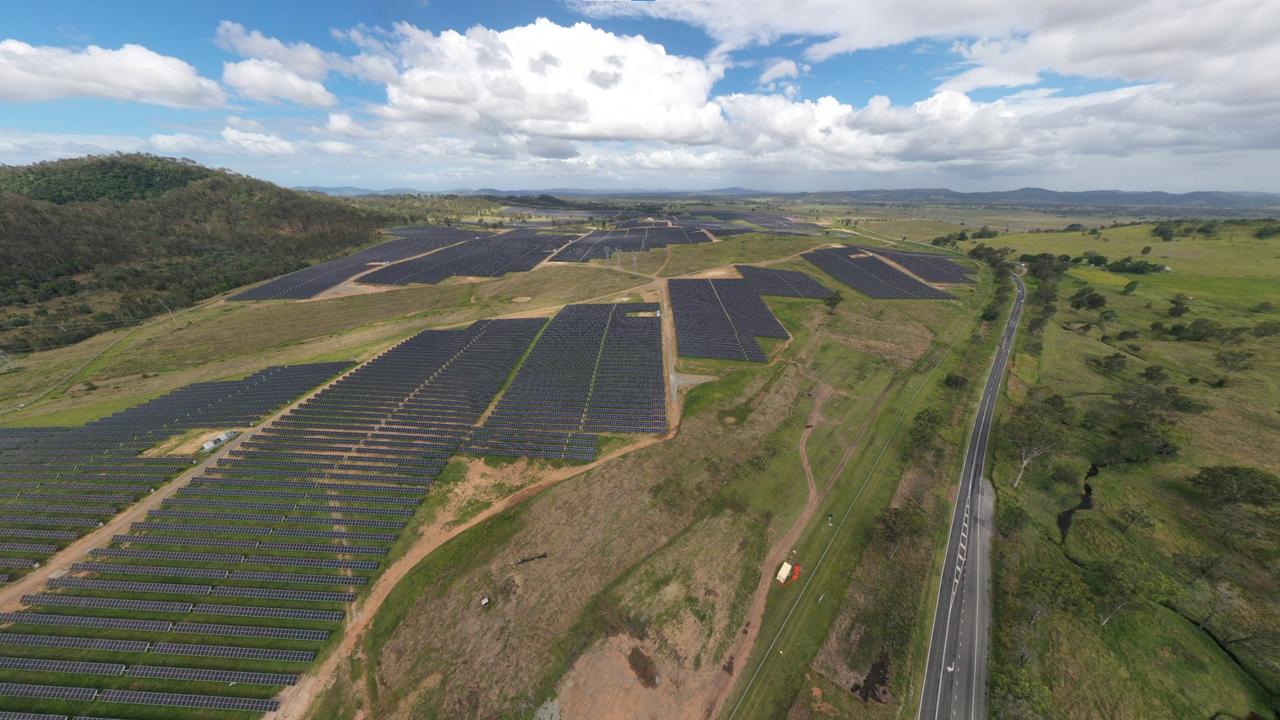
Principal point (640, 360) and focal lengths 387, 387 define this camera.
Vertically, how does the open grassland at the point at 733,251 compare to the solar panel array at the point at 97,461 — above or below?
above

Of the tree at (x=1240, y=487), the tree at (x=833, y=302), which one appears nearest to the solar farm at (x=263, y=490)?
the tree at (x=833, y=302)

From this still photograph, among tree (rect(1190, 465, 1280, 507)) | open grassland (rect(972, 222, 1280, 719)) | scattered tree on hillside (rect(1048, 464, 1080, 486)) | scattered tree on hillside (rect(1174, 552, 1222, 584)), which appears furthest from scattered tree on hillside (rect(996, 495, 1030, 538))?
tree (rect(1190, 465, 1280, 507))

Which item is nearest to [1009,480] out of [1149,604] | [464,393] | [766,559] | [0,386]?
[1149,604]

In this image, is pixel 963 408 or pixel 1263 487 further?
pixel 963 408

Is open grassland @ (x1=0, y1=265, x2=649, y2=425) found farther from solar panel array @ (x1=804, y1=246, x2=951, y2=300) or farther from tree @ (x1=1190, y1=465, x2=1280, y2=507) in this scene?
tree @ (x1=1190, y1=465, x2=1280, y2=507)

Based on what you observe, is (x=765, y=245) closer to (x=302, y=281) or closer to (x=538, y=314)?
(x=538, y=314)

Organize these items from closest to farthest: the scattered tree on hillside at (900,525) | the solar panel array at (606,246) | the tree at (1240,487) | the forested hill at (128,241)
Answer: the scattered tree on hillside at (900,525) → the tree at (1240,487) → the forested hill at (128,241) → the solar panel array at (606,246)

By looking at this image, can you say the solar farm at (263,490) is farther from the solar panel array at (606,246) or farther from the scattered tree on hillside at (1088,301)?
the scattered tree on hillside at (1088,301)
